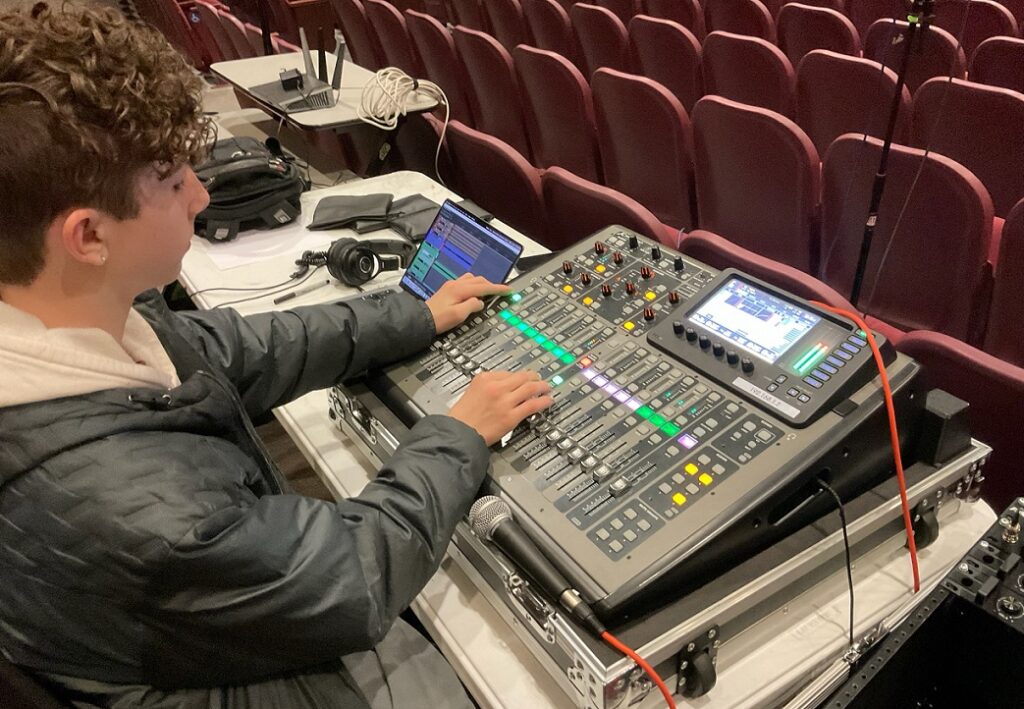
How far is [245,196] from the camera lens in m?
1.74

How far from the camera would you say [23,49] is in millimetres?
646

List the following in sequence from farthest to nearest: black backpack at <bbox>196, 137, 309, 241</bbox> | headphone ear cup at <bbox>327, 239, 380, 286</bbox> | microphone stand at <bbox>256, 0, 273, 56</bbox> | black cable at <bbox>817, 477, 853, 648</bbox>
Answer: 1. microphone stand at <bbox>256, 0, 273, 56</bbox>
2. black backpack at <bbox>196, 137, 309, 241</bbox>
3. headphone ear cup at <bbox>327, 239, 380, 286</bbox>
4. black cable at <bbox>817, 477, 853, 648</bbox>

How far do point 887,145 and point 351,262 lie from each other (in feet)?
3.51

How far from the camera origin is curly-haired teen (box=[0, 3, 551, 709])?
0.64m

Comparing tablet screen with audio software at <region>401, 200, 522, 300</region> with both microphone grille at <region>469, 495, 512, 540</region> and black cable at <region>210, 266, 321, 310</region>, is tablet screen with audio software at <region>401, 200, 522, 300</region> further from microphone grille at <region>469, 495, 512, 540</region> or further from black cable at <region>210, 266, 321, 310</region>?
microphone grille at <region>469, 495, 512, 540</region>

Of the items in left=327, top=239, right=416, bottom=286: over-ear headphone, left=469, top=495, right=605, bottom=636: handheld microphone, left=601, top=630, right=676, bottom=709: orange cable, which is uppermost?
left=469, top=495, right=605, bottom=636: handheld microphone

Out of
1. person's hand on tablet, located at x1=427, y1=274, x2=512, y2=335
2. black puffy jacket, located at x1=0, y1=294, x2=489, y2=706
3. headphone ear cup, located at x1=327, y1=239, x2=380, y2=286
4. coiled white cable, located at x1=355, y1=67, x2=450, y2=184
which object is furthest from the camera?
coiled white cable, located at x1=355, y1=67, x2=450, y2=184

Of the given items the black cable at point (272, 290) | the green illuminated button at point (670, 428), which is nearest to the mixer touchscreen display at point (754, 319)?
the green illuminated button at point (670, 428)

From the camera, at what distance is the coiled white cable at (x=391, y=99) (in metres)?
2.24

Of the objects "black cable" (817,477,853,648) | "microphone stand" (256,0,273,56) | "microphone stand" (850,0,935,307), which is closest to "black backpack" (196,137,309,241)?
"microphone stand" (850,0,935,307)

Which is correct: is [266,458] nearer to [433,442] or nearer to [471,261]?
[433,442]

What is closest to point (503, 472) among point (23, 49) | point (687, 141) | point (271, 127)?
point (23, 49)

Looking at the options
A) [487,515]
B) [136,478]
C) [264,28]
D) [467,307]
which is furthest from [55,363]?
[264,28]

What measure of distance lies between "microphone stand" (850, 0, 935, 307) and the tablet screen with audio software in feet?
2.69
